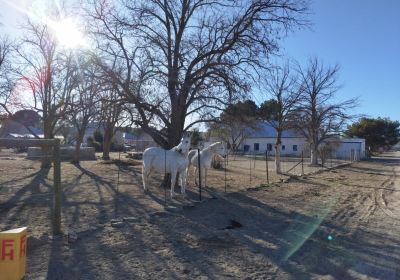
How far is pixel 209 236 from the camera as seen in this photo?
9.55m

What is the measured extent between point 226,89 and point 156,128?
384 centimetres

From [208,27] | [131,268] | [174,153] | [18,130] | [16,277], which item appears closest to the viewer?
[16,277]

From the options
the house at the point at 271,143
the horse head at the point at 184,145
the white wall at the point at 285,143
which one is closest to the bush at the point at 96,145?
the house at the point at 271,143

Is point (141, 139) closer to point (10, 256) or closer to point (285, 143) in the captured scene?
point (285, 143)

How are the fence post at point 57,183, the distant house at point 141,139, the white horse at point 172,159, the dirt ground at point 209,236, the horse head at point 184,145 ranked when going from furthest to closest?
the distant house at point 141,139, the white horse at point 172,159, the horse head at point 184,145, the fence post at point 57,183, the dirt ground at point 209,236

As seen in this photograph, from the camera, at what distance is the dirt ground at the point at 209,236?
23.4 ft

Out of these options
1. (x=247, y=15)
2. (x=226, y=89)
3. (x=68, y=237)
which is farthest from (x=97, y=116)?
(x=68, y=237)

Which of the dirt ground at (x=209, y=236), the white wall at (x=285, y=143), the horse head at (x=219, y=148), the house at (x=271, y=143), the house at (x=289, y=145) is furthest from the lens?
the house at (x=271, y=143)

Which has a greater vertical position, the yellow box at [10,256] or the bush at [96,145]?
the bush at [96,145]

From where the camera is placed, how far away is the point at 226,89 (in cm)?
1812

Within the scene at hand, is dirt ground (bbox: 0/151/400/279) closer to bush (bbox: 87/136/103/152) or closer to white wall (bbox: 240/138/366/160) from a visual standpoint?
bush (bbox: 87/136/103/152)

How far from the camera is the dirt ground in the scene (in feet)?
23.4

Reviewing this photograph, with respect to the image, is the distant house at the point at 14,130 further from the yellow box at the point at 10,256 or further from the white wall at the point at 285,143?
the white wall at the point at 285,143

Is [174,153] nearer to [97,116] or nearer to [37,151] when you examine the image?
[97,116]
